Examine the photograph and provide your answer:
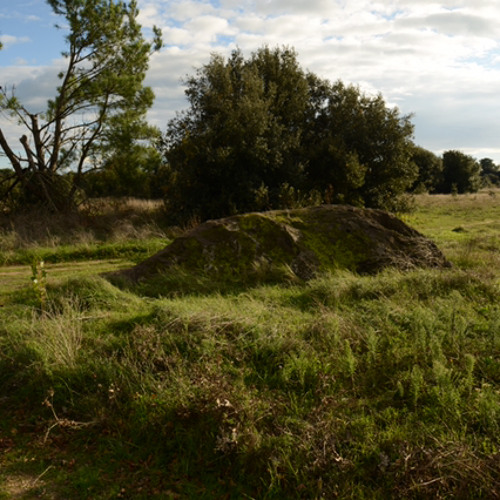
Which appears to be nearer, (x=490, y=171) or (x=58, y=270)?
(x=58, y=270)

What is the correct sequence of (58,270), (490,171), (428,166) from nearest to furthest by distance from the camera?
(58,270)
(428,166)
(490,171)

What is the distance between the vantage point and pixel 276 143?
20297mm

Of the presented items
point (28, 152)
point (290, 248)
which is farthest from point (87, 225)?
point (290, 248)

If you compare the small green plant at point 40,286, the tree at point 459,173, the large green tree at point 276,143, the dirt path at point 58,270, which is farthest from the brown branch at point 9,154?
the tree at point 459,173

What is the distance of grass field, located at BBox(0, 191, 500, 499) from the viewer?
145 inches

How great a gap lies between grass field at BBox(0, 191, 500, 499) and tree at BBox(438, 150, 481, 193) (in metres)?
52.4

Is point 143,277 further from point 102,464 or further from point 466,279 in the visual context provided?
point 466,279

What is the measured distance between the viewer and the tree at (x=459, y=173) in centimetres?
5456

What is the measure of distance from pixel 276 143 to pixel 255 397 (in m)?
16.9

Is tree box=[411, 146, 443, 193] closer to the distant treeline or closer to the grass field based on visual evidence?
the distant treeline

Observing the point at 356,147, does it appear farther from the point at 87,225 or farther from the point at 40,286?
the point at 40,286

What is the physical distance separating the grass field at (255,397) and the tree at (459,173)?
5241cm

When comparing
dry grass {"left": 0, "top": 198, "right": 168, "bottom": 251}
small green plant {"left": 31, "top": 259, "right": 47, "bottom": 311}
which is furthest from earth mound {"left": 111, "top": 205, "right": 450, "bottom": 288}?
dry grass {"left": 0, "top": 198, "right": 168, "bottom": 251}

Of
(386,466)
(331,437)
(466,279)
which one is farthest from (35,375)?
(466,279)
